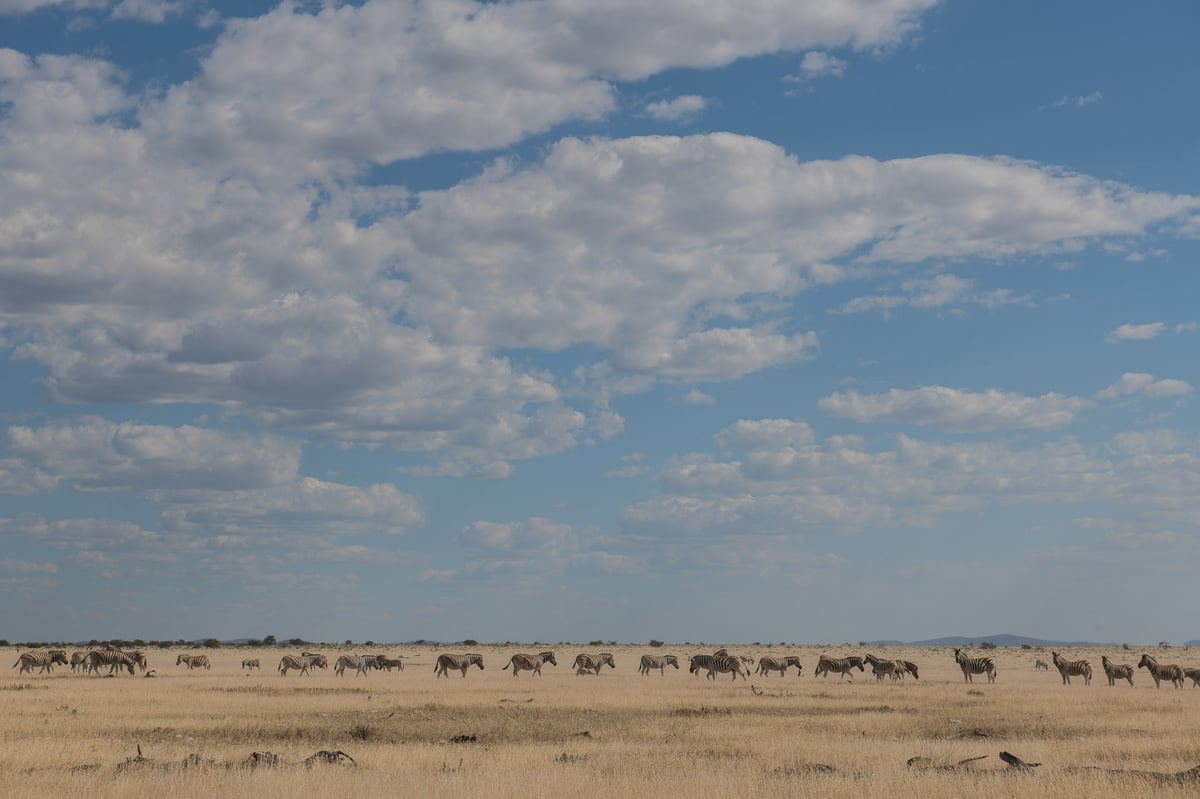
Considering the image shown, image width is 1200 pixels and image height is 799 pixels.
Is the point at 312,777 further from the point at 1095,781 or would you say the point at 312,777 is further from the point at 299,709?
the point at 299,709

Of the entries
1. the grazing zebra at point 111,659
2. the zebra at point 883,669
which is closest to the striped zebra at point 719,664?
the zebra at point 883,669

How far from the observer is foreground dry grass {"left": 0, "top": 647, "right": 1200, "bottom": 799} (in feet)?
54.4

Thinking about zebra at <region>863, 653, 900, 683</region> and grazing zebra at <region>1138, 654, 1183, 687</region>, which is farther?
zebra at <region>863, 653, 900, 683</region>

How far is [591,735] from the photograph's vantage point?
25594 millimetres

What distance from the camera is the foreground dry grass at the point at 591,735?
653 inches

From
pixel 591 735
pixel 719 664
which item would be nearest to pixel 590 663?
pixel 719 664

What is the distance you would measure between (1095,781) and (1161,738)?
390 inches

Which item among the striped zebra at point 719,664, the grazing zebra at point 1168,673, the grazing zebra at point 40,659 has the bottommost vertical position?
the grazing zebra at point 1168,673

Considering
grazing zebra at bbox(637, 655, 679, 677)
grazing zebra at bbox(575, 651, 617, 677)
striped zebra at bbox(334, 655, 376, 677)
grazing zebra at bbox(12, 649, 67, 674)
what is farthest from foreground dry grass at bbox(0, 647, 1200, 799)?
grazing zebra at bbox(575, 651, 617, 677)

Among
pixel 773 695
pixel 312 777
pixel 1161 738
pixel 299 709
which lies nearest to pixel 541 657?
pixel 773 695

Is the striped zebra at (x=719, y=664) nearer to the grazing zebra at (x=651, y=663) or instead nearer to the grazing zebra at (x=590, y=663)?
the grazing zebra at (x=651, y=663)

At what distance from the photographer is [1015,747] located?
74.7ft

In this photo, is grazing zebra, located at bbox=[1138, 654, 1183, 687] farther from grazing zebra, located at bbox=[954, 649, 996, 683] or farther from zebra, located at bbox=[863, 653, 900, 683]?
zebra, located at bbox=[863, 653, 900, 683]

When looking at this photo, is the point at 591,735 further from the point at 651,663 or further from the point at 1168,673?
the point at 651,663
